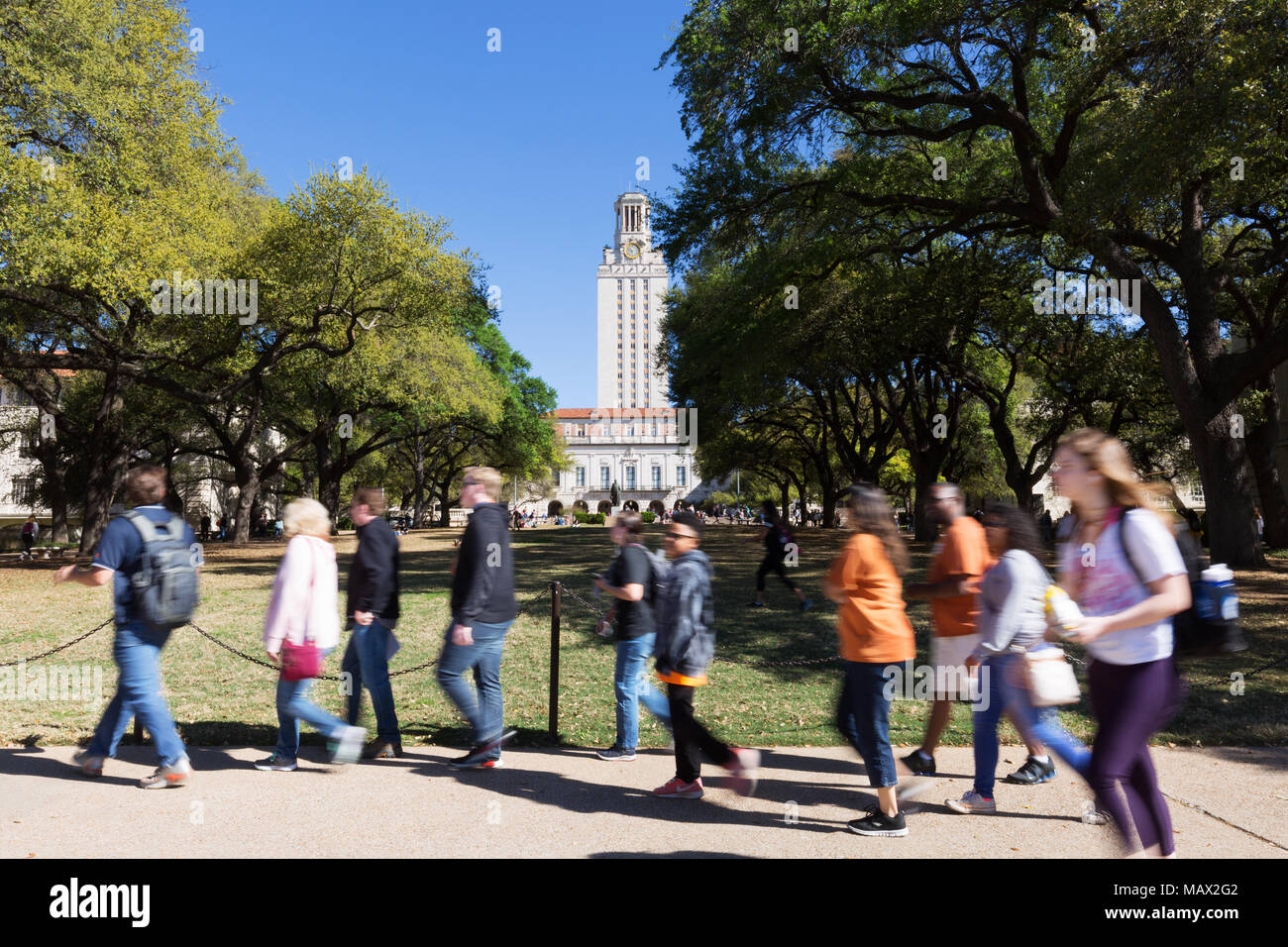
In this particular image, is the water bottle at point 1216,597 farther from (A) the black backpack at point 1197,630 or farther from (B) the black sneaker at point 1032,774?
(B) the black sneaker at point 1032,774

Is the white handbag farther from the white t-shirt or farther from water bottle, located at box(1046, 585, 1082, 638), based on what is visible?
the white t-shirt

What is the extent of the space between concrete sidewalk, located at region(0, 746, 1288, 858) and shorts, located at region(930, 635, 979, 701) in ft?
1.99

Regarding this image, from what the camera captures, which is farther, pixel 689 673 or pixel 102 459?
pixel 102 459

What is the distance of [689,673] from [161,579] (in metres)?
3.17

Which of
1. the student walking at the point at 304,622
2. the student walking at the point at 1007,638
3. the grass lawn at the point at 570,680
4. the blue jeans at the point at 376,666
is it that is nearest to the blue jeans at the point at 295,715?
the student walking at the point at 304,622

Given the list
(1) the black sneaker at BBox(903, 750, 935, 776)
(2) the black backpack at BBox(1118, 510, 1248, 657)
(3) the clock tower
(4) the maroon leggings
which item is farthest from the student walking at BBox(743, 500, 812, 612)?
(3) the clock tower

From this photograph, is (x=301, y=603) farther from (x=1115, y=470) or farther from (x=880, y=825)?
(x=1115, y=470)

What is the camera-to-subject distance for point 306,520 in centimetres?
550

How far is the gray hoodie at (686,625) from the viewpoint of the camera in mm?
5031

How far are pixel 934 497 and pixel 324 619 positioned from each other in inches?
154

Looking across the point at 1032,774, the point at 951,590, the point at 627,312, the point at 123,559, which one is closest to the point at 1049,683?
the point at 951,590

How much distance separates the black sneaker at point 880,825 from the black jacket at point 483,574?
2.43 m

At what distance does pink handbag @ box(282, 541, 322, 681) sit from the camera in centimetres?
534
